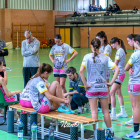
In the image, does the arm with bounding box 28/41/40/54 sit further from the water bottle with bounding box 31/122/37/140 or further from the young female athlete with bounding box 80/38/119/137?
the young female athlete with bounding box 80/38/119/137

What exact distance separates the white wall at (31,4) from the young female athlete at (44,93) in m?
28.3

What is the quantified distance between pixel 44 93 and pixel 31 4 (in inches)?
1162

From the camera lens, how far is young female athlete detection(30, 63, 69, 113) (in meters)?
5.08

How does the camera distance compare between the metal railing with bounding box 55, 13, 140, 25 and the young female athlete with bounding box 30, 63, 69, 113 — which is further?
the metal railing with bounding box 55, 13, 140, 25

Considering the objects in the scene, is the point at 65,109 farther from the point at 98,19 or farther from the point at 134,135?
the point at 98,19

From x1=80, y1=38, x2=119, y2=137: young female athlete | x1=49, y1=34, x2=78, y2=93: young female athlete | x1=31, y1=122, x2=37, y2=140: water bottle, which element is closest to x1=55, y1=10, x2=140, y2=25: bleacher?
x1=49, y1=34, x2=78, y2=93: young female athlete

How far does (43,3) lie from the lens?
34.1m

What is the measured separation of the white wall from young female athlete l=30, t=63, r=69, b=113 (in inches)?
1113

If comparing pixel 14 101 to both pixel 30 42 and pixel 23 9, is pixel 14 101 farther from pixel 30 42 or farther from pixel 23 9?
pixel 23 9

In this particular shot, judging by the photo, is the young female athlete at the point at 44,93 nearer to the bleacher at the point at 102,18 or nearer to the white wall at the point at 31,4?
the bleacher at the point at 102,18

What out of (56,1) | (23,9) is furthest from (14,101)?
(56,1)

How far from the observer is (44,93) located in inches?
202

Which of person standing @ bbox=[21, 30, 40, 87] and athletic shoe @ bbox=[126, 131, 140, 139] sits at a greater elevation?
person standing @ bbox=[21, 30, 40, 87]

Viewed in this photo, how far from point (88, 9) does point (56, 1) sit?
191 inches
